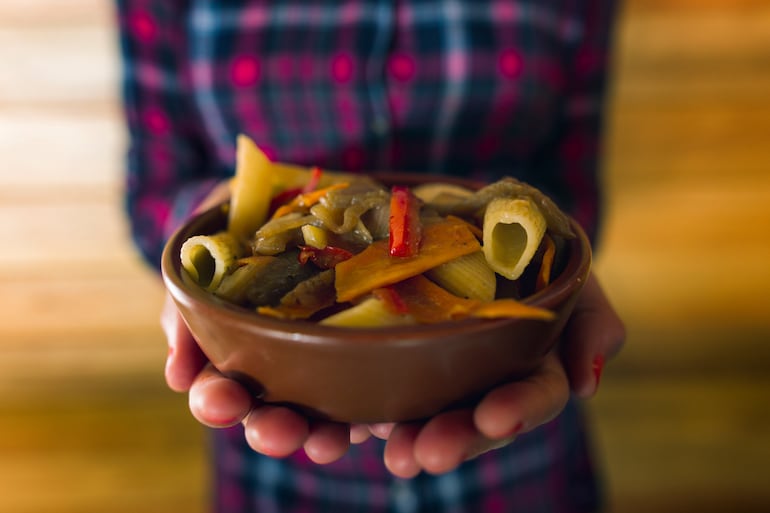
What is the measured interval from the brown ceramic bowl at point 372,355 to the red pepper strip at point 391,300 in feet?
0.10

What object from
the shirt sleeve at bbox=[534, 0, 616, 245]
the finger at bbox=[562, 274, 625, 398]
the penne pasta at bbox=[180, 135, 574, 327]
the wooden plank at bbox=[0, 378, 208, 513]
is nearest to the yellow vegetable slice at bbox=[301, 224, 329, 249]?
the penne pasta at bbox=[180, 135, 574, 327]

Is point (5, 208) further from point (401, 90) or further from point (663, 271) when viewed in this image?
point (663, 271)

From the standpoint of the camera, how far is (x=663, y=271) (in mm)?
1474

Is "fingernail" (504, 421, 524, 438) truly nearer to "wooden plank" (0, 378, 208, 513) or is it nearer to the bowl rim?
the bowl rim

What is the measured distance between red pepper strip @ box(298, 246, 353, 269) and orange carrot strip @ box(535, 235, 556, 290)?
14cm

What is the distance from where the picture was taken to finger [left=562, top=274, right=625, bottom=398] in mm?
549

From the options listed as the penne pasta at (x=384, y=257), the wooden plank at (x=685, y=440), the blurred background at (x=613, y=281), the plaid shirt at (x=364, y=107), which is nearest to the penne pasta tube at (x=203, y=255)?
the penne pasta at (x=384, y=257)

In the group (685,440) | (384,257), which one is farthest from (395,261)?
(685,440)

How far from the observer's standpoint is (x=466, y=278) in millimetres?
481

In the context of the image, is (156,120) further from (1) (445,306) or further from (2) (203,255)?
(1) (445,306)

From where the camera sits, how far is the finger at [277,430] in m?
0.48

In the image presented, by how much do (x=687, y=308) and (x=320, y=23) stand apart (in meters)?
1.08

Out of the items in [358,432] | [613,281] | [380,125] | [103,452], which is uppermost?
[380,125]

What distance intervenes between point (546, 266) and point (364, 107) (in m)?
0.44
